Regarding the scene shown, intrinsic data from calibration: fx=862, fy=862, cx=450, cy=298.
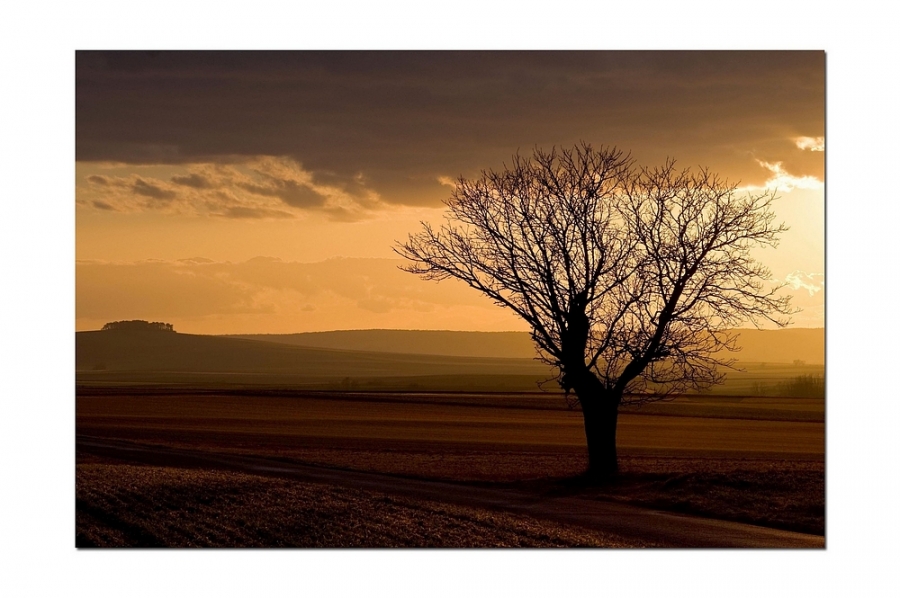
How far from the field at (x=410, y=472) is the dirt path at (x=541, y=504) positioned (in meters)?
0.12

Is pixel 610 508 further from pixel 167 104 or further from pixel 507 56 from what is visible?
pixel 167 104

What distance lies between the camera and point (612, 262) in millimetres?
17109

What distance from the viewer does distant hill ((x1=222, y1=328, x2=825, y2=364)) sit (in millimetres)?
14836

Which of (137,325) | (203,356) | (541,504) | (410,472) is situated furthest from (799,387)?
(203,356)

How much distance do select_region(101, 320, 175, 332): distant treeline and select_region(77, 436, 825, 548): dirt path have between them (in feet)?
12.3

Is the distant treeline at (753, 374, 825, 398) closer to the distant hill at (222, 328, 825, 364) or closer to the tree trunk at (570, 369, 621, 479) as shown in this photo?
the distant hill at (222, 328, 825, 364)

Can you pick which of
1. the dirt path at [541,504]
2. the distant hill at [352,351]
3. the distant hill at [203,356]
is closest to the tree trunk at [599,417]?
the distant hill at [352,351]

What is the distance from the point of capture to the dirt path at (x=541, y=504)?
14.0 metres

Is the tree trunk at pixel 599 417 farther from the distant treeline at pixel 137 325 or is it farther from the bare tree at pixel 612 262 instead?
the distant treeline at pixel 137 325

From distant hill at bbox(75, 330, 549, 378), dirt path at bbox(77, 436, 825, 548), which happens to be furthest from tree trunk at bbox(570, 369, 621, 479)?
dirt path at bbox(77, 436, 825, 548)

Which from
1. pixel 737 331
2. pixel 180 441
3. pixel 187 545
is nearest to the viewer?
pixel 187 545

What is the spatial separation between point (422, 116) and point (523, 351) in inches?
219

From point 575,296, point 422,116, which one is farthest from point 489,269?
point 422,116

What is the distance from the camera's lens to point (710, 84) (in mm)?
14797
